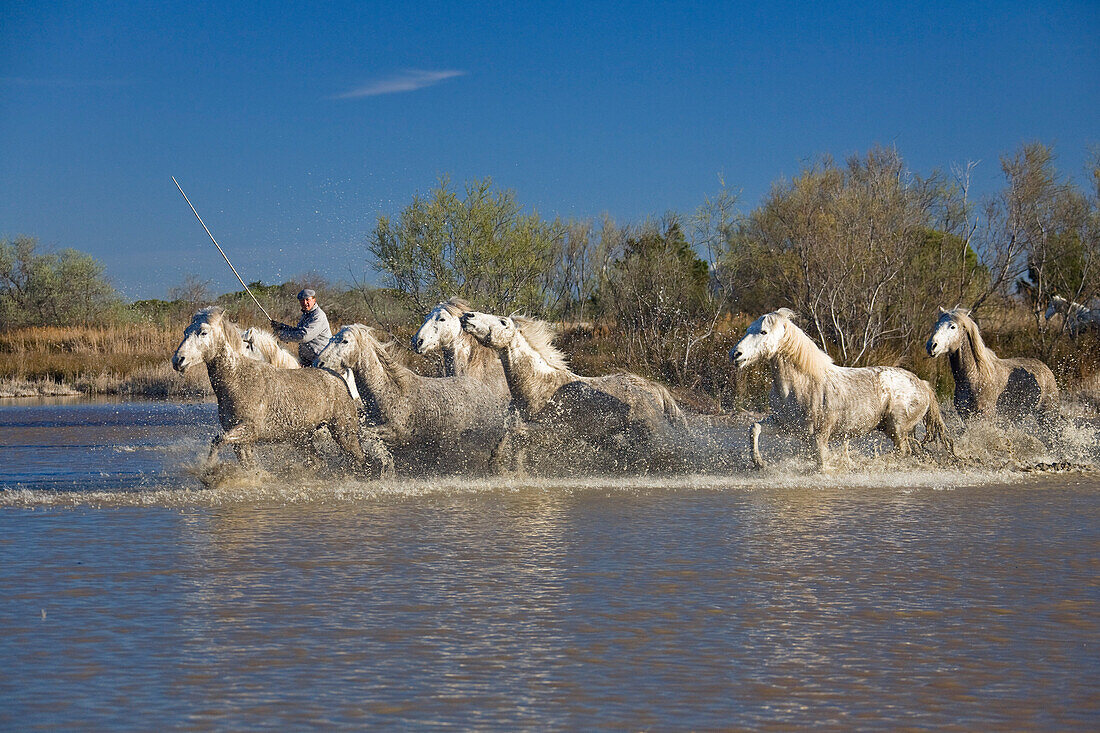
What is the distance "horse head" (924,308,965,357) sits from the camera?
41.0 feet

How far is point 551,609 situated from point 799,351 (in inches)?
229

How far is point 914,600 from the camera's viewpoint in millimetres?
6020

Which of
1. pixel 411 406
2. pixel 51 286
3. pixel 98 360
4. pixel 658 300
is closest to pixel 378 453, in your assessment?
pixel 411 406

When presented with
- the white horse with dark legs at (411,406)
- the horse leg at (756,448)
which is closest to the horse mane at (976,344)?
the horse leg at (756,448)

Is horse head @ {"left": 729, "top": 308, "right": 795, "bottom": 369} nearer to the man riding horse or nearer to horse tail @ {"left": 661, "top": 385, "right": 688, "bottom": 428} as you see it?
horse tail @ {"left": 661, "top": 385, "right": 688, "bottom": 428}

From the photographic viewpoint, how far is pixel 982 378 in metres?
12.9

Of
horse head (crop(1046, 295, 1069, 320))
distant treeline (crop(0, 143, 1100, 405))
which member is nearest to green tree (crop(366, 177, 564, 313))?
distant treeline (crop(0, 143, 1100, 405))

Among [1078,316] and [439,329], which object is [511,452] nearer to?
[439,329]

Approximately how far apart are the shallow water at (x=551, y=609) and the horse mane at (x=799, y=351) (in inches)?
47.4

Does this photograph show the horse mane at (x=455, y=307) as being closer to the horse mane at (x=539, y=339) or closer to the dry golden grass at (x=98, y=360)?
the horse mane at (x=539, y=339)

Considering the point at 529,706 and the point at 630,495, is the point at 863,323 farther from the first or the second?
the point at 529,706

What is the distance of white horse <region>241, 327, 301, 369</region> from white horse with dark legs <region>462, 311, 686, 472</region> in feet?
6.69

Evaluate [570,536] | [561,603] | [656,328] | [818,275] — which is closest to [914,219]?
[818,275]

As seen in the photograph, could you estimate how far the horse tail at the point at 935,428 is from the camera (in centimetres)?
1221
